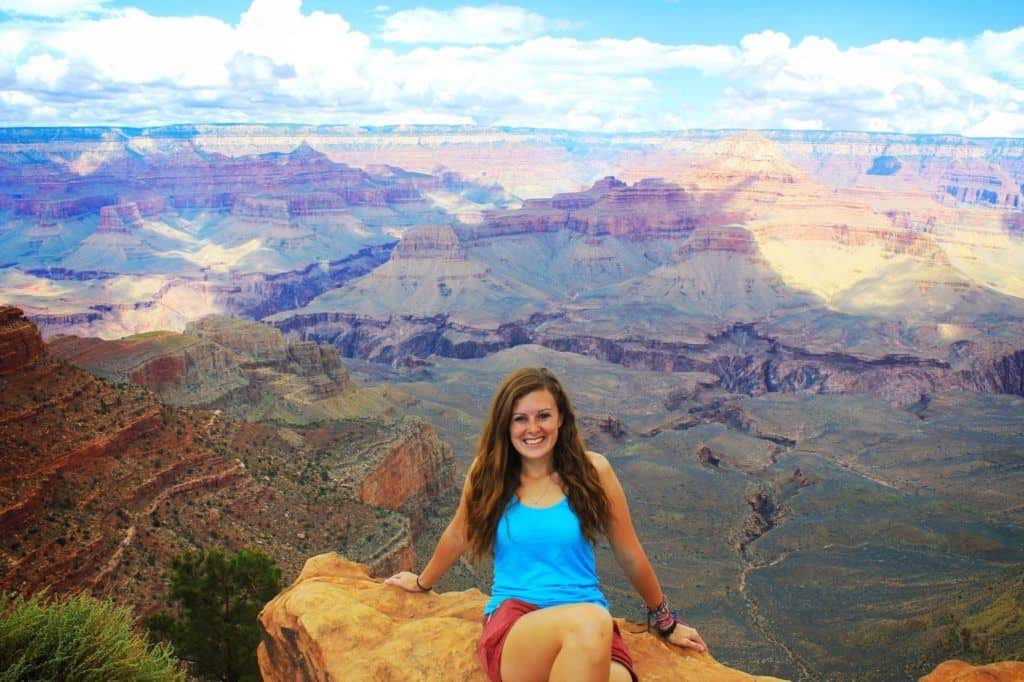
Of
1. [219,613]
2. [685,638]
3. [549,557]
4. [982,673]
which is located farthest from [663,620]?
[219,613]

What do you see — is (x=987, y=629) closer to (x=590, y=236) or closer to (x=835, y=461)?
(x=835, y=461)

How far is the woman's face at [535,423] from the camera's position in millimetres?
8297

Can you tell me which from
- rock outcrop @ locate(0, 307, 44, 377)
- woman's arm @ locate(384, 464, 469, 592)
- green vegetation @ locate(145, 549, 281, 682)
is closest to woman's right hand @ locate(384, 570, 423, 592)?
woman's arm @ locate(384, 464, 469, 592)

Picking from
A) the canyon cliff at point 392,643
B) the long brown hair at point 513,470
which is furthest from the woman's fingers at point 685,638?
the long brown hair at point 513,470

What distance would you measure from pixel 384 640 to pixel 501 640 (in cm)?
233

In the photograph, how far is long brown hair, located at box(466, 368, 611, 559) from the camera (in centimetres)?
823

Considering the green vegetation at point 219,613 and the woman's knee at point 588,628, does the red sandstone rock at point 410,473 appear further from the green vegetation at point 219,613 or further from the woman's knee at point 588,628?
the woman's knee at point 588,628

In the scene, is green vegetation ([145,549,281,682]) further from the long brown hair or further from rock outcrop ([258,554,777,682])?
the long brown hair

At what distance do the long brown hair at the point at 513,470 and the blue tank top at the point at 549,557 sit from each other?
162 mm

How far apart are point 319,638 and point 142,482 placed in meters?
15.2

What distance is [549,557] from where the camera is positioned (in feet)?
26.9

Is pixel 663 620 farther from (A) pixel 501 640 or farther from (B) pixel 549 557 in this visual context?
(A) pixel 501 640

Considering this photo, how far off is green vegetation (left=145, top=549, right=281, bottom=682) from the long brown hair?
1154 centimetres

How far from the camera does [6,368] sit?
21.5 metres
